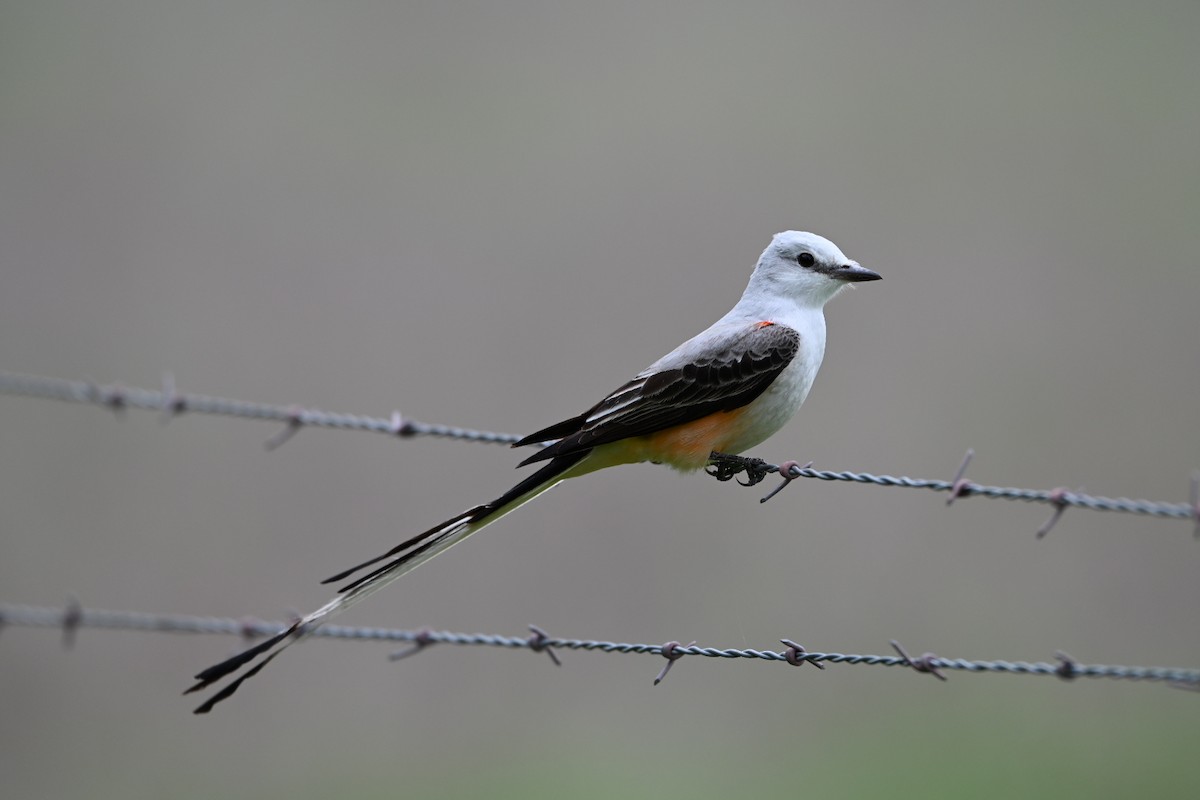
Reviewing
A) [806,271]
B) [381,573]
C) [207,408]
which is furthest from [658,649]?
[207,408]

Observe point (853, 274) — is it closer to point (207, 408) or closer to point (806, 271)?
point (806, 271)

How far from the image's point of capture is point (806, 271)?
414 cm

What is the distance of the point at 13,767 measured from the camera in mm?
8562

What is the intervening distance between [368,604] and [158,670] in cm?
169

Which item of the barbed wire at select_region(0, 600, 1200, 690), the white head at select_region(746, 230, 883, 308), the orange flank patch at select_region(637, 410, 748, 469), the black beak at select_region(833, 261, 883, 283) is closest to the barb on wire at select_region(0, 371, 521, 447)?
the orange flank patch at select_region(637, 410, 748, 469)

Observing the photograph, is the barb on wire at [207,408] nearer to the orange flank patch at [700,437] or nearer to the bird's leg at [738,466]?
the orange flank patch at [700,437]

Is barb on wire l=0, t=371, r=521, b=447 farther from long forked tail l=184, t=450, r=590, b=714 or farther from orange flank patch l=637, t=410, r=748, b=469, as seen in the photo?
orange flank patch l=637, t=410, r=748, b=469

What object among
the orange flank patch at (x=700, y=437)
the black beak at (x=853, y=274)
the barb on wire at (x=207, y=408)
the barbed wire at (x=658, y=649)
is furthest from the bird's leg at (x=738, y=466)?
the black beak at (x=853, y=274)

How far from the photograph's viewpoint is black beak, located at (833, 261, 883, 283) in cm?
408

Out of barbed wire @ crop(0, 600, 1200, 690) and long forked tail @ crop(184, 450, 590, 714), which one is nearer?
barbed wire @ crop(0, 600, 1200, 690)

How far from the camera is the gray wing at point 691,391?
3.69m

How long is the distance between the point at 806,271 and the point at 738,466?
80 cm

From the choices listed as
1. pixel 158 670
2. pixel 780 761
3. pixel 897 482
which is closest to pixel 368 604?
pixel 158 670

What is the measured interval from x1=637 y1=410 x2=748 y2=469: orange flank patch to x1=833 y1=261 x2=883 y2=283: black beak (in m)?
0.70
